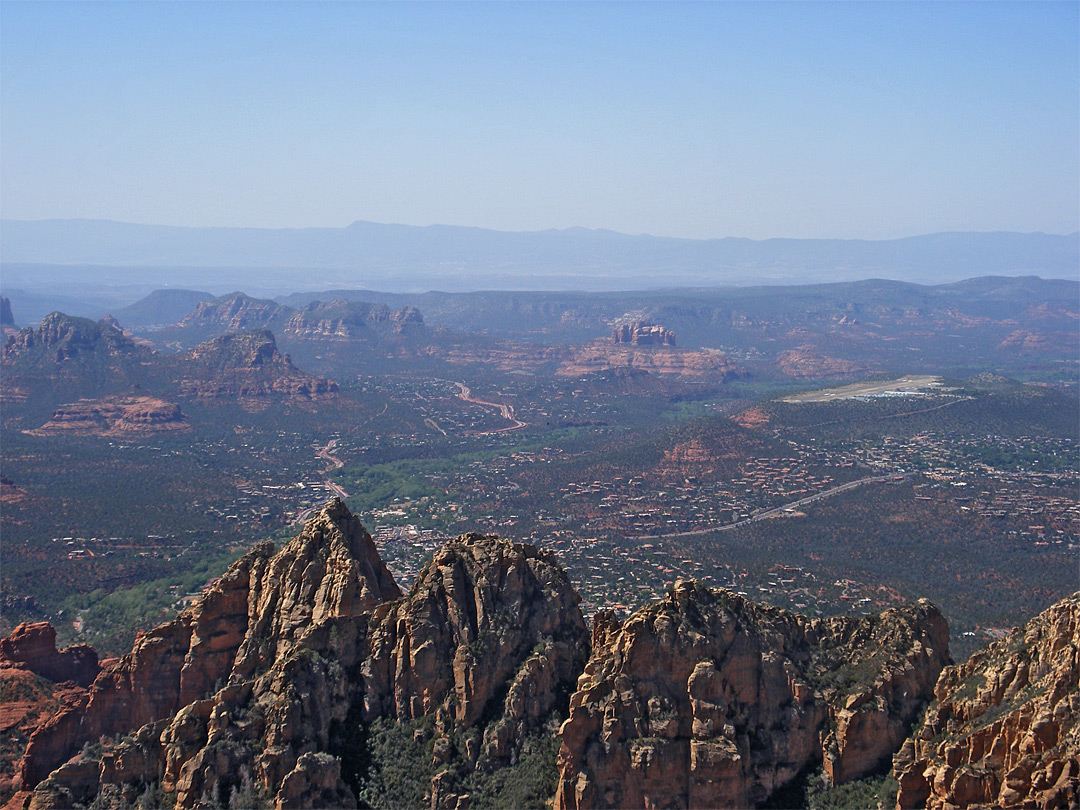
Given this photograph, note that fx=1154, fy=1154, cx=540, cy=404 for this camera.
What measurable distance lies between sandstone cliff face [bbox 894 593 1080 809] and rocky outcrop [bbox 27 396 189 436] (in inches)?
6400

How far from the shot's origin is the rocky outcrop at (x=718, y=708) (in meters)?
39.8

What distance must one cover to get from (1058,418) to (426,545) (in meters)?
122

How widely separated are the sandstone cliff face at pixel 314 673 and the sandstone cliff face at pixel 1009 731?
1349 centimetres

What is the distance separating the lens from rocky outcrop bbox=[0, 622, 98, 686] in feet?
205

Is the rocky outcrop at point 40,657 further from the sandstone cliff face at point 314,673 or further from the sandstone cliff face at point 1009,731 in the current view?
the sandstone cliff face at point 1009,731

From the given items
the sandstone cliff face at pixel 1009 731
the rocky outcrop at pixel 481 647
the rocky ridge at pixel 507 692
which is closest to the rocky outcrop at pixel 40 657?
the rocky ridge at pixel 507 692

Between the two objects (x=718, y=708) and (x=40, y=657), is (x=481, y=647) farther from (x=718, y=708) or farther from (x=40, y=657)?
(x=40, y=657)

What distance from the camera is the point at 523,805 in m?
40.9

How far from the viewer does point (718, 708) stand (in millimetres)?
40562

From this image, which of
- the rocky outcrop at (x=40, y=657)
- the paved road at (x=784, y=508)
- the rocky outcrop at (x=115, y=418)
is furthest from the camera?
the rocky outcrop at (x=115, y=418)

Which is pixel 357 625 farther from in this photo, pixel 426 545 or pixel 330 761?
pixel 426 545

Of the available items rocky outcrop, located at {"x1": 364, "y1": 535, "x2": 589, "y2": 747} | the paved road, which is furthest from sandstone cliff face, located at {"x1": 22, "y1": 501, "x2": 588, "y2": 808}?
the paved road

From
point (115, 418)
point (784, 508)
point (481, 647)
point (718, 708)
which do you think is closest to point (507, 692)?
point (481, 647)

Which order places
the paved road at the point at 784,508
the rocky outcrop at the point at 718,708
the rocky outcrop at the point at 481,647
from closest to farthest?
the rocky outcrop at the point at 718,708, the rocky outcrop at the point at 481,647, the paved road at the point at 784,508
